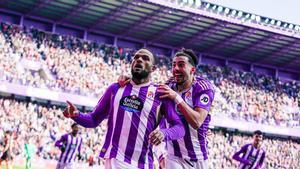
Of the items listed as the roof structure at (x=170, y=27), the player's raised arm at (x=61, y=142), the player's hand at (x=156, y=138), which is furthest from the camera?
the roof structure at (x=170, y=27)

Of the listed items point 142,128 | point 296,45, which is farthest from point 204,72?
point 142,128

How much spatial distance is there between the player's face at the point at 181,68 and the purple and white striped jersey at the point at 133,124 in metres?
0.55

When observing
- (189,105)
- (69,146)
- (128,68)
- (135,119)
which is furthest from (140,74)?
(128,68)

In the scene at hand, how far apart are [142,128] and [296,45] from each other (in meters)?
45.1

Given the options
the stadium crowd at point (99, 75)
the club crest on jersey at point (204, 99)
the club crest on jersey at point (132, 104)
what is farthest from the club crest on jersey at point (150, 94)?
the stadium crowd at point (99, 75)

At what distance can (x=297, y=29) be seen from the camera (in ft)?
159

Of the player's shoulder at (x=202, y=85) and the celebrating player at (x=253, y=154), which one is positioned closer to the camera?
the player's shoulder at (x=202, y=85)

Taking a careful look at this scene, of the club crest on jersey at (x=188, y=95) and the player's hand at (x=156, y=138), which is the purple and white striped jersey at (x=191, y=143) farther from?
the player's hand at (x=156, y=138)

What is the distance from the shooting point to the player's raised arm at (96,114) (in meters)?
5.45

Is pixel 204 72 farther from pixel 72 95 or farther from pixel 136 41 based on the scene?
pixel 72 95

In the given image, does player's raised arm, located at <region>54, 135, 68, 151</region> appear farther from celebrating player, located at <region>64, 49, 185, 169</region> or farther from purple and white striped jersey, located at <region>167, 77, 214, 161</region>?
celebrating player, located at <region>64, 49, 185, 169</region>

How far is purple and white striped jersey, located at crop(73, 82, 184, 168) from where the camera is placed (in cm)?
528

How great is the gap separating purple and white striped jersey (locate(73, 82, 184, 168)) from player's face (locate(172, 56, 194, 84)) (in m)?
0.55

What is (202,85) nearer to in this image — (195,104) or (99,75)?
(195,104)
